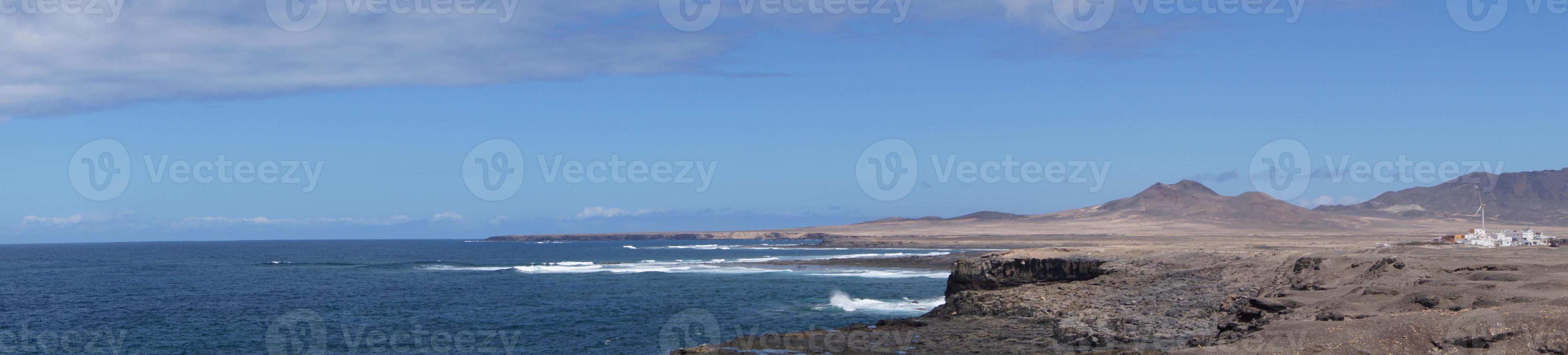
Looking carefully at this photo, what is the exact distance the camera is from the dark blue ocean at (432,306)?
32031 mm

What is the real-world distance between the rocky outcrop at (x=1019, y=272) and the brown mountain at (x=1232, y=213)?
142 metres

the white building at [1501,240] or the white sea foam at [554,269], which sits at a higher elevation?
the white building at [1501,240]

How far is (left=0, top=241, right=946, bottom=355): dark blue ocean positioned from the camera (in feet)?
105

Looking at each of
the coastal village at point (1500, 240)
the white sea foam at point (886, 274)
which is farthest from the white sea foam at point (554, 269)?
the coastal village at point (1500, 240)

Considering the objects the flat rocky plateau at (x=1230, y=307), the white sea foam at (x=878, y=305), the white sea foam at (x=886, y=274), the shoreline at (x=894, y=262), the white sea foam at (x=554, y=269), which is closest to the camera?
the flat rocky plateau at (x=1230, y=307)

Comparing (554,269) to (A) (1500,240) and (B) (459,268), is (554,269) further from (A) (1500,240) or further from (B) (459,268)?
(A) (1500,240)

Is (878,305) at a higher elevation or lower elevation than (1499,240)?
lower

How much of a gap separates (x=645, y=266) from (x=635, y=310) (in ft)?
139

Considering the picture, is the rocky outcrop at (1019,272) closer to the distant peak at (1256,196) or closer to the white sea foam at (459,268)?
the white sea foam at (459,268)

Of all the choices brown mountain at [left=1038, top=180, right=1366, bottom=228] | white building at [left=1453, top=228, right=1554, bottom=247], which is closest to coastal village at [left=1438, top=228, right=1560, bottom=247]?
white building at [left=1453, top=228, right=1554, bottom=247]

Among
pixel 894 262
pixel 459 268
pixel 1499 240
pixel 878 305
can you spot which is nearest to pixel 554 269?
pixel 459 268

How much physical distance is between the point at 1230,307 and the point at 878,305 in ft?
56.9

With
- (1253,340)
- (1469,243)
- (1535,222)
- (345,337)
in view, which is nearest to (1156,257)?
(1253,340)

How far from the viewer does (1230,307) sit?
25719 millimetres
